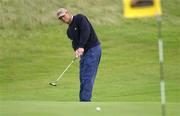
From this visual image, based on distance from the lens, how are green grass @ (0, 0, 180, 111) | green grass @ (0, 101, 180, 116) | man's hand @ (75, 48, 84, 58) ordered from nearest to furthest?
green grass @ (0, 101, 180, 116) < man's hand @ (75, 48, 84, 58) < green grass @ (0, 0, 180, 111)

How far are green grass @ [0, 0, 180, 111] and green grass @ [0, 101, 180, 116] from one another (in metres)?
6.90

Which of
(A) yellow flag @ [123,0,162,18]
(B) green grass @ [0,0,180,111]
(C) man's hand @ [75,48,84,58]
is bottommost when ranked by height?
(B) green grass @ [0,0,180,111]

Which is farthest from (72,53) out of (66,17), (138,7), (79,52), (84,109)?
(138,7)

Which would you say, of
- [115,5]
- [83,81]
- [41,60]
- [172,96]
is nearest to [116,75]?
[41,60]

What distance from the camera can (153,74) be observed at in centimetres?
2075

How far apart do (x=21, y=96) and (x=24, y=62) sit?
542cm

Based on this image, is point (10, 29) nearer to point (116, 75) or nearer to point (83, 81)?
point (116, 75)

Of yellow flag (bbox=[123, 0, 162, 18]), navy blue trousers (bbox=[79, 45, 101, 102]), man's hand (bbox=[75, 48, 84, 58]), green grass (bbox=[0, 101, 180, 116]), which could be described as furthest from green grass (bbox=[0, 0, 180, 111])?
yellow flag (bbox=[123, 0, 162, 18])

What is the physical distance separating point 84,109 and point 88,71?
2.82 m

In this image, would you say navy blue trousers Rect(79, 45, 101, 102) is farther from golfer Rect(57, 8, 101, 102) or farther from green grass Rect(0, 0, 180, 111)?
green grass Rect(0, 0, 180, 111)

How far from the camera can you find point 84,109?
8.62m

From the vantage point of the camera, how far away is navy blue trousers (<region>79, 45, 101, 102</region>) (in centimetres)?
1131

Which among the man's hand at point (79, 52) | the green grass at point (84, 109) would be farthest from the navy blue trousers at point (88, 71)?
the green grass at point (84, 109)

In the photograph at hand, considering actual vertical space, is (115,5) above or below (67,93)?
above
